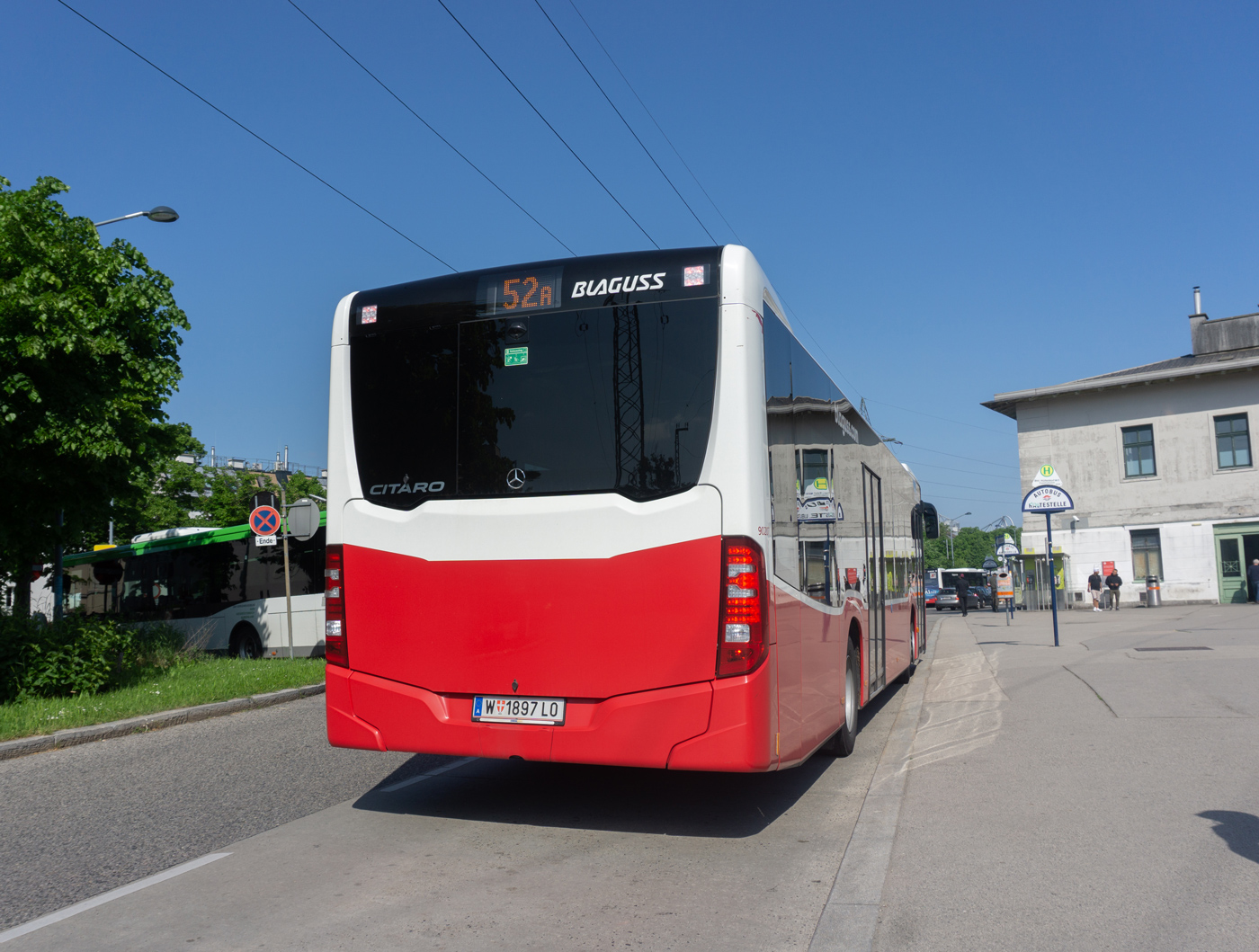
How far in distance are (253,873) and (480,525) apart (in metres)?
2.12

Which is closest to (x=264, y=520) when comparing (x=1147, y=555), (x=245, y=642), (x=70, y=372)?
(x=70, y=372)

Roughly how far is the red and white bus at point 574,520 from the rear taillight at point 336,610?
0.02 meters

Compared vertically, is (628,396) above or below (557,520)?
above

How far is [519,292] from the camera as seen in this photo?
19.9ft

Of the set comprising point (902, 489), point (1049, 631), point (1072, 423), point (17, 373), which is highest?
point (1072, 423)

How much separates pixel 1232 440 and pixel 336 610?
4164cm

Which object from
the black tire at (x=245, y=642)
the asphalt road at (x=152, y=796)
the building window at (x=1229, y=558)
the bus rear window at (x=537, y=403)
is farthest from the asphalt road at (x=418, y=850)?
the building window at (x=1229, y=558)

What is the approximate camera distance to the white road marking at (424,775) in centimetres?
728

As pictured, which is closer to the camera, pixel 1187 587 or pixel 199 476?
pixel 1187 587

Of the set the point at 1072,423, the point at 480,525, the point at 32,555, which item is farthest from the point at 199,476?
the point at 480,525

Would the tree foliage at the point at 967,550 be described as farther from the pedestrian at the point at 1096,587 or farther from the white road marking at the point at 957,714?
the white road marking at the point at 957,714

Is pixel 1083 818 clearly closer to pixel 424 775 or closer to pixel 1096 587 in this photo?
pixel 424 775

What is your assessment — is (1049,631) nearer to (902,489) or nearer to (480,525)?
(902,489)

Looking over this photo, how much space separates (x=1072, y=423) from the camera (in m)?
42.8
